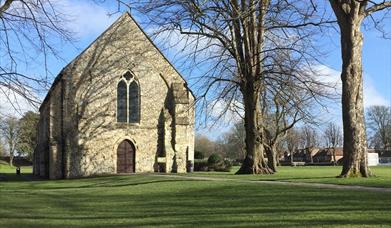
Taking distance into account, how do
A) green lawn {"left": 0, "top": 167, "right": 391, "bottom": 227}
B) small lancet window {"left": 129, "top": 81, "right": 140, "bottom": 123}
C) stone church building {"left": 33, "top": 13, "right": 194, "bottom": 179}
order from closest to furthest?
green lawn {"left": 0, "top": 167, "right": 391, "bottom": 227} → stone church building {"left": 33, "top": 13, "right": 194, "bottom": 179} → small lancet window {"left": 129, "top": 81, "right": 140, "bottom": 123}

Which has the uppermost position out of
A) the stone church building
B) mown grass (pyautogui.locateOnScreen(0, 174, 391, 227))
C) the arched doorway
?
the stone church building

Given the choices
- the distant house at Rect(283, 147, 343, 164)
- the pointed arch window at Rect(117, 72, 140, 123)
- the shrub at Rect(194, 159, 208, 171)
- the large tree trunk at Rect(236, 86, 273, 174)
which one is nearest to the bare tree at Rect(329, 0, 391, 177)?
the large tree trunk at Rect(236, 86, 273, 174)

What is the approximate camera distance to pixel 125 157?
41188 mm

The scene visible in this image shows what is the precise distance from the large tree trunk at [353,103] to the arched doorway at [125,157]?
2197cm

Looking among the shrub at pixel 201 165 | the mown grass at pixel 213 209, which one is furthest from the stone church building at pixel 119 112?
the mown grass at pixel 213 209

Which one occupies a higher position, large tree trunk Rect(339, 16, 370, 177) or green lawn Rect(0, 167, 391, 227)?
large tree trunk Rect(339, 16, 370, 177)

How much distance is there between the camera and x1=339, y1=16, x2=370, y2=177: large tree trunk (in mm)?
22328

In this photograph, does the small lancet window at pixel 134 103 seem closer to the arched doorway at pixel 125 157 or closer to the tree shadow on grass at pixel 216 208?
the arched doorway at pixel 125 157

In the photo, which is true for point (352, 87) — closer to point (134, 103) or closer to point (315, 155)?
point (134, 103)

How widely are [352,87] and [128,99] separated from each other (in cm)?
2273

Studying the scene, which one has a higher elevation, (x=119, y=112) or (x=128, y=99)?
(x=128, y=99)

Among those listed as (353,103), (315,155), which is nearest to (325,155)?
(315,155)

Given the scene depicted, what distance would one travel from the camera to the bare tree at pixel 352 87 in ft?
73.3

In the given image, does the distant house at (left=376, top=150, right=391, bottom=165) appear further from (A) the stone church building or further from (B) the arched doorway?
(B) the arched doorway
